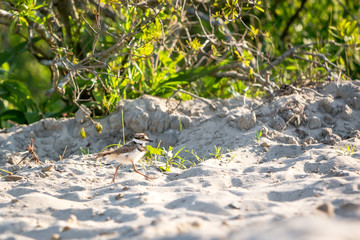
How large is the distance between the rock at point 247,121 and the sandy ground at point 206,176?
0.01m

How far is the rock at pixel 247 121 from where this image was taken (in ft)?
18.1

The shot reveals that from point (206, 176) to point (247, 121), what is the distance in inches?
56.0

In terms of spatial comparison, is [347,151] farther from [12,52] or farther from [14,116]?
[12,52]

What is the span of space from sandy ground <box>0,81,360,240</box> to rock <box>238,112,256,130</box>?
0.04ft

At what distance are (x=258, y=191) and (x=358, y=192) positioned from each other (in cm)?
80

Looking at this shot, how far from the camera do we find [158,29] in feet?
19.0

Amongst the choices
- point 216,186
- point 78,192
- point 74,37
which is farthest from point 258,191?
point 74,37

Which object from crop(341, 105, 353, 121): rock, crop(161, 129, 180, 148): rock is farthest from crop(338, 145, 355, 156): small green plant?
crop(161, 129, 180, 148): rock

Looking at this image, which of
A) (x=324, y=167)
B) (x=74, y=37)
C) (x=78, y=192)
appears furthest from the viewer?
(x=74, y=37)

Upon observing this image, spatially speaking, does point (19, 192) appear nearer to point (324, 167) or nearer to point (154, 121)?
point (154, 121)

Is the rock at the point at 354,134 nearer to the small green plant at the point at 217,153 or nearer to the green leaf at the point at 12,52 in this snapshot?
the small green plant at the point at 217,153

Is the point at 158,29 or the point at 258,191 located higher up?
the point at 158,29

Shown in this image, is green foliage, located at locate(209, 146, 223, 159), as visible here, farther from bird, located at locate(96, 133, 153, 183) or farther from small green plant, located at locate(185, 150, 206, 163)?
bird, located at locate(96, 133, 153, 183)

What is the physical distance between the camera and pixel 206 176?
4328 mm
